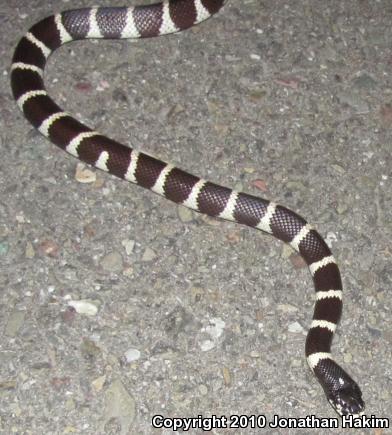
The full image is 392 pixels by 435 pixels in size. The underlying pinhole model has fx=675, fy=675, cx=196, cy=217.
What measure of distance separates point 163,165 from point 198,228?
48 cm

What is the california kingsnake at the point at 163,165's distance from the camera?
12.9 feet

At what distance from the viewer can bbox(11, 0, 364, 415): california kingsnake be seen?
155 inches

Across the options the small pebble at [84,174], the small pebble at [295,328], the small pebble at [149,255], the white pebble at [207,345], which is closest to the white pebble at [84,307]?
the small pebble at [149,255]

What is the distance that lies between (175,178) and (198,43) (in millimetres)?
1397

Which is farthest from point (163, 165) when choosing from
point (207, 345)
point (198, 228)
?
point (207, 345)

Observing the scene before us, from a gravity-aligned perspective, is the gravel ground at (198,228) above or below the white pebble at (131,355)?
above

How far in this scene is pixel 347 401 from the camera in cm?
372

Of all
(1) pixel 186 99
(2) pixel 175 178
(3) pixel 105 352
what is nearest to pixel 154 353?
(3) pixel 105 352

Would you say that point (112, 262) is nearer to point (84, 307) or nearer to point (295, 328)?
point (84, 307)

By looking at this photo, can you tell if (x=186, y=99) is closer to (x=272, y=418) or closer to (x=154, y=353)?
(x=154, y=353)

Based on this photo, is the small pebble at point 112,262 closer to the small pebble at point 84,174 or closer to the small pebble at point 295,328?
the small pebble at point 84,174

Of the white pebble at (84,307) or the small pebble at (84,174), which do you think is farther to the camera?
the small pebble at (84,174)

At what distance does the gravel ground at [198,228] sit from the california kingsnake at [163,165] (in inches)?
4.5

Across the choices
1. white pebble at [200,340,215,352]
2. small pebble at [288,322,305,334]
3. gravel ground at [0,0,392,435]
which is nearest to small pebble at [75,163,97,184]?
gravel ground at [0,0,392,435]
